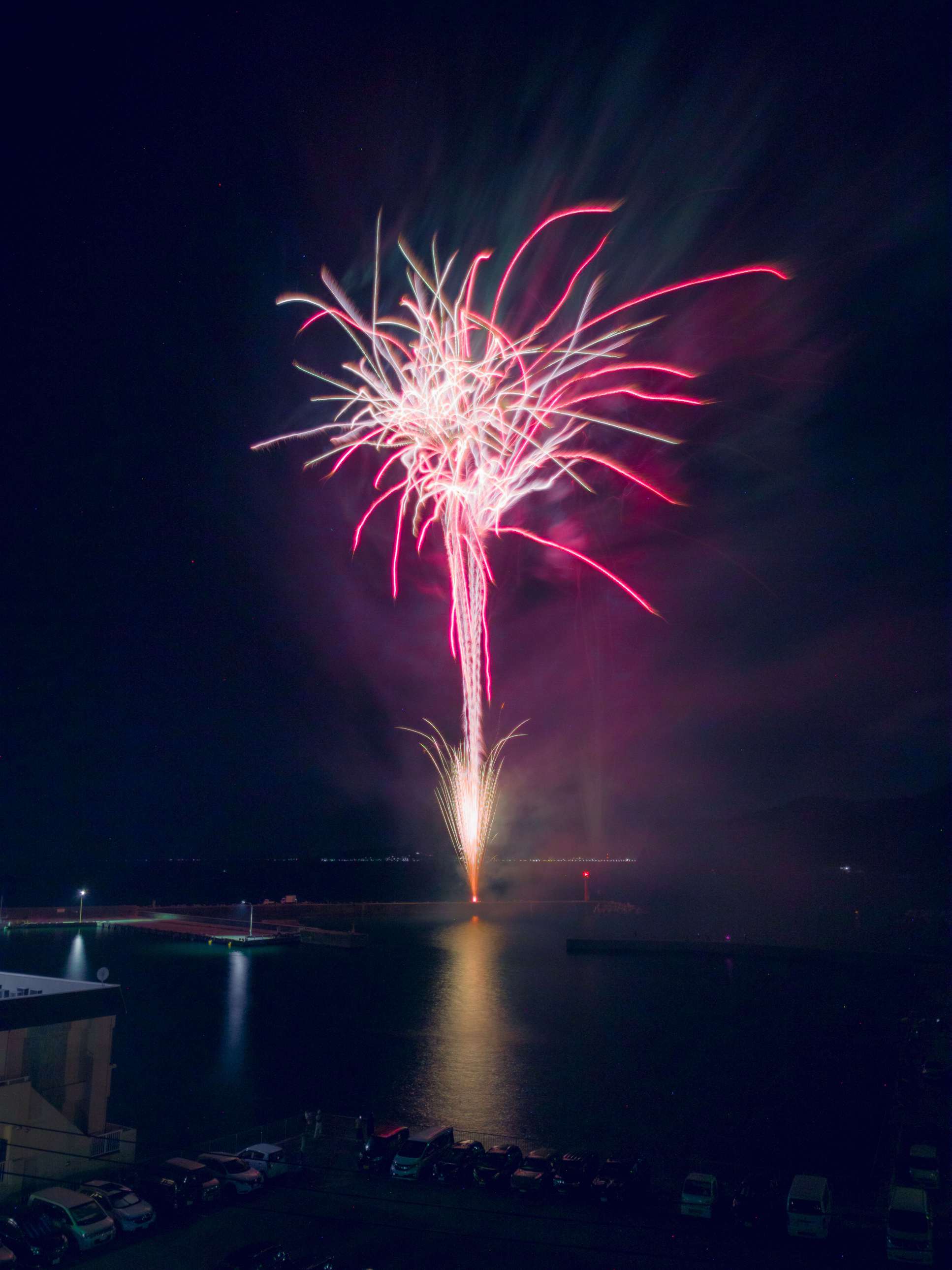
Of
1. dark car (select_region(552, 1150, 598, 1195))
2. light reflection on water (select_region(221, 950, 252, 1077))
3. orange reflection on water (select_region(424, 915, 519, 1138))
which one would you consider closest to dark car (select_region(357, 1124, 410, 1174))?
dark car (select_region(552, 1150, 598, 1195))

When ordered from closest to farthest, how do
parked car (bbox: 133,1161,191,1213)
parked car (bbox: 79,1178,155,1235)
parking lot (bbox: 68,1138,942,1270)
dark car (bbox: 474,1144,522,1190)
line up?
parking lot (bbox: 68,1138,942,1270), parked car (bbox: 79,1178,155,1235), parked car (bbox: 133,1161,191,1213), dark car (bbox: 474,1144,522,1190)

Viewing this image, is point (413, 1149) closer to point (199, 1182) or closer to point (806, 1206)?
point (199, 1182)

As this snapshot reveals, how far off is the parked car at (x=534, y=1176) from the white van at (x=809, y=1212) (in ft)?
7.91

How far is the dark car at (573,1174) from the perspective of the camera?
909 cm

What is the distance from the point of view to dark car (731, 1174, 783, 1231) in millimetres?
8500

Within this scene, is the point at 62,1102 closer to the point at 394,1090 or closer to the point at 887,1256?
the point at 394,1090

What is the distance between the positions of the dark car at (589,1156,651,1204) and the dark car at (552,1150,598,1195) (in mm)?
76

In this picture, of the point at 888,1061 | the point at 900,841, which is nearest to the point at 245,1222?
the point at 888,1061

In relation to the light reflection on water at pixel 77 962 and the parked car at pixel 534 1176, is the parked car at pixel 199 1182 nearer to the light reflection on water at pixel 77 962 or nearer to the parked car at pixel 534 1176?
the parked car at pixel 534 1176

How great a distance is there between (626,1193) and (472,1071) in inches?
327

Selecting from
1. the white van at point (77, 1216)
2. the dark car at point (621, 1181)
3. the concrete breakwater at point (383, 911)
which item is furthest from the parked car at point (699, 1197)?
the concrete breakwater at point (383, 911)

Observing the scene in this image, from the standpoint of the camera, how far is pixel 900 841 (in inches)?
5645

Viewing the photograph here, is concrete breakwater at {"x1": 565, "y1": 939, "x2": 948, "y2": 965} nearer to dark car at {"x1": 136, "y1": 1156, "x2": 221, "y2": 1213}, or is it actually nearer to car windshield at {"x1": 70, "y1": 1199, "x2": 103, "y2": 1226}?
dark car at {"x1": 136, "y1": 1156, "x2": 221, "y2": 1213}

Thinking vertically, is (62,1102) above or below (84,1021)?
below
